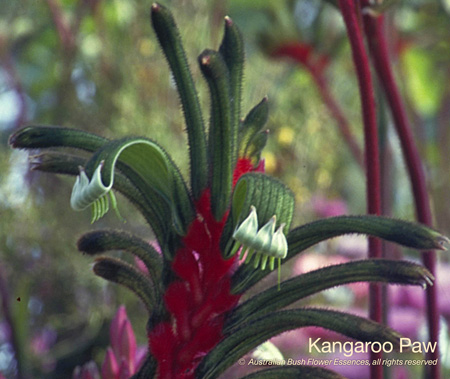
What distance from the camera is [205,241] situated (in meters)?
0.26

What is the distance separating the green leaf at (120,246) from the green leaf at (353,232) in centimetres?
3

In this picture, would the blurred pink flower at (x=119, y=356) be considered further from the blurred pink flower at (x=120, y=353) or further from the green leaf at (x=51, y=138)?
the green leaf at (x=51, y=138)

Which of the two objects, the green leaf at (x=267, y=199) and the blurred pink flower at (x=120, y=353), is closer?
the green leaf at (x=267, y=199)

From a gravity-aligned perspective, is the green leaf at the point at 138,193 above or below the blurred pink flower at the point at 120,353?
above

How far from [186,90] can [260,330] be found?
0.30 feet

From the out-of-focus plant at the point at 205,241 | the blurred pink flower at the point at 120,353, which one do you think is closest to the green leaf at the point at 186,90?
the out-of-focus plant at the point at 205,241

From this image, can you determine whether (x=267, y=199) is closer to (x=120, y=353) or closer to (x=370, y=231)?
(x=370, y=231)

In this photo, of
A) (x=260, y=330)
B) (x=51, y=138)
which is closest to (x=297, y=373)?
(x=260, y=330)

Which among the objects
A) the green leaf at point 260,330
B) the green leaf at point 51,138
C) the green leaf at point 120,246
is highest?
the green leaf at point 51,138

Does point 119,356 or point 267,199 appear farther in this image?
point 119,356

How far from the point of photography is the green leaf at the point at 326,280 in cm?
24

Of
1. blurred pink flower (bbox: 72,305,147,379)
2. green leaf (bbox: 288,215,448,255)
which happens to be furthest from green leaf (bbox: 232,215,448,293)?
blurred pink flower (bbox: 72,305,147,379)

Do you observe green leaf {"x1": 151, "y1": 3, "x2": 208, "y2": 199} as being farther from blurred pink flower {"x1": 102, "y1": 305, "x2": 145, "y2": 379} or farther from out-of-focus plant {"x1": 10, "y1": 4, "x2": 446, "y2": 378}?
blurred pink flower {"x1": 102, "y1": 305, "x2": 145, "y2": 379}

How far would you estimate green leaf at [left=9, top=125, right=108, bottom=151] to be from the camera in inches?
10.3
